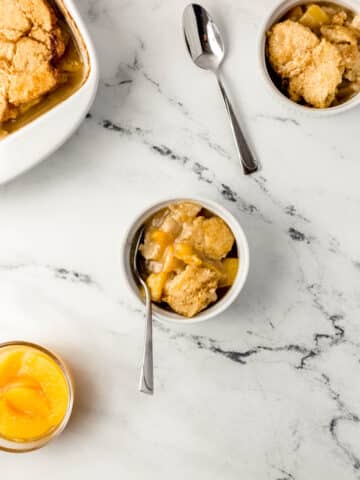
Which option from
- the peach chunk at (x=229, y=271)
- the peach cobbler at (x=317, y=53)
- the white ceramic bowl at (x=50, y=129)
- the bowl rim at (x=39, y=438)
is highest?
the peach cobbler at (x=317, y=53)

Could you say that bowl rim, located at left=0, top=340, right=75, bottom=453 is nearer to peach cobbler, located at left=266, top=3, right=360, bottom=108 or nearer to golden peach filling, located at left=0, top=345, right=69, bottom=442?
golden peach filling, located at left=0, top=345, right=69, bottom=442

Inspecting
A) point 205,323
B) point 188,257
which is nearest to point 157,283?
point 188,257

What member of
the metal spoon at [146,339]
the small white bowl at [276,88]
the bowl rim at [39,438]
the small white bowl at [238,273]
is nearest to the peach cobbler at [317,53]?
the small white bowl at [276,88]

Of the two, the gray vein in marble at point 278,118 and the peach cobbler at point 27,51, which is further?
the gray vein in marble at point 278,118

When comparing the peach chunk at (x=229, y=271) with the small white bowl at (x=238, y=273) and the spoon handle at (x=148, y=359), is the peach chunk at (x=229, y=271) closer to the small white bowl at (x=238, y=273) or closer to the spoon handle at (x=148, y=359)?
the small white bowl at (x=238, y=273)

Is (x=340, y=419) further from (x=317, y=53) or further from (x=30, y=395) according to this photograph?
(x=317, y=53)

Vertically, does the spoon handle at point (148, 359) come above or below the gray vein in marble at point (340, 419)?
above

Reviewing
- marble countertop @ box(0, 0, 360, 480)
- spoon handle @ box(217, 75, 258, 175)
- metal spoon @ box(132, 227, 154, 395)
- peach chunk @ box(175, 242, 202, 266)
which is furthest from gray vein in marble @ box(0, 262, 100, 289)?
spoon handle @ box(217, 75, 258, 175)
